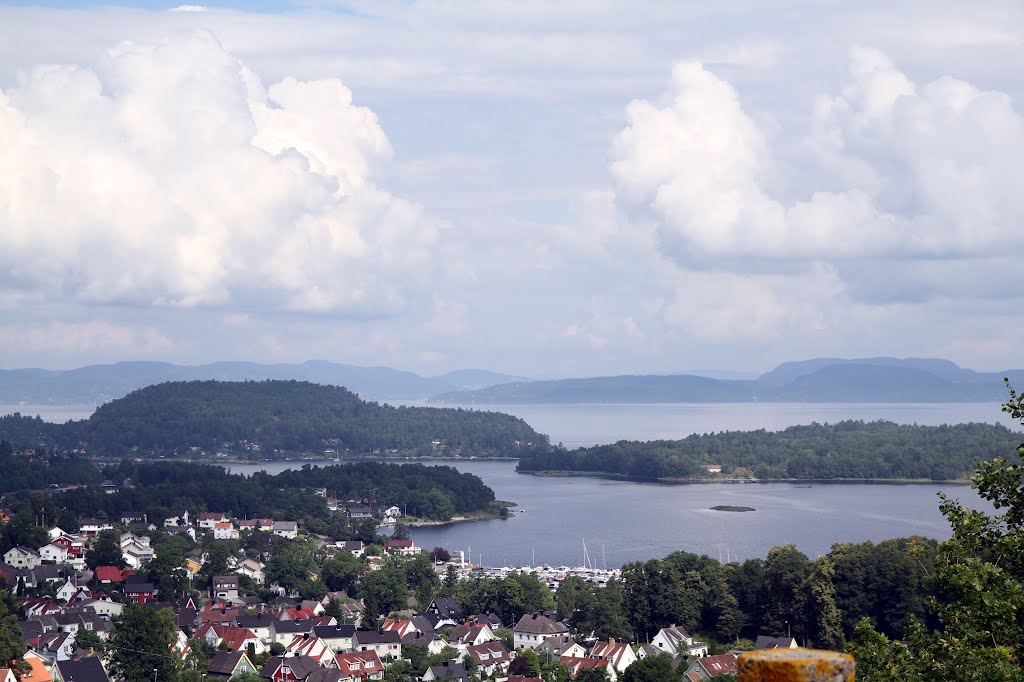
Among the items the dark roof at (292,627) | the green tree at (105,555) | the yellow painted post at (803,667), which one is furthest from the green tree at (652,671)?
the green tree at (105,555)

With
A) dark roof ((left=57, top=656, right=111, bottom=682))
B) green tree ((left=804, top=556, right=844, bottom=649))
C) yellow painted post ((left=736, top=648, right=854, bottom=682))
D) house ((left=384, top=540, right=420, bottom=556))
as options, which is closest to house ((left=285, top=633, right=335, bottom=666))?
dark roof ((left=57, top=656, right=111, bottom=682))

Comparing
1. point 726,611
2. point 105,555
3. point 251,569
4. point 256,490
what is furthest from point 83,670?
point 256,490

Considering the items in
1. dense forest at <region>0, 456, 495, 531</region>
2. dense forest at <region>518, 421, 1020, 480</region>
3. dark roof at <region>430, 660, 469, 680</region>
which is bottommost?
dark roof at <region>430, 660, 469, 680</region>

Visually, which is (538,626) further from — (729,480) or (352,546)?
(729,480)

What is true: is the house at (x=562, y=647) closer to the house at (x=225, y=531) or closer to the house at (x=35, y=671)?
the house at (x=35, y=671)

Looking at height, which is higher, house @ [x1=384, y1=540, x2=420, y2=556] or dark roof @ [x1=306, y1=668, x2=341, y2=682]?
house @ [x1=384, y1=540, x2=420, y2=556]

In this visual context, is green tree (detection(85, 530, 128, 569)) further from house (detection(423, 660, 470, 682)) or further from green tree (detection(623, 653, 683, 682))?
green tree (detection(623, 653, 683, 682))
